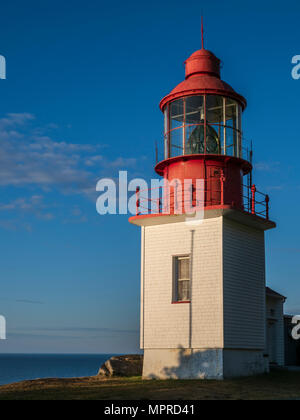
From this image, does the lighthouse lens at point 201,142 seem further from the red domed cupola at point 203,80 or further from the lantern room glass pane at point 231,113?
the red domed cupola at point 203,80

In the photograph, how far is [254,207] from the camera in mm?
21703

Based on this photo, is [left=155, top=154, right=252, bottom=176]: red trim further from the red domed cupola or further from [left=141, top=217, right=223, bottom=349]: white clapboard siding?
the red domed cupola

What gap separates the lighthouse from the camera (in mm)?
20328

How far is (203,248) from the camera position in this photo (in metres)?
20.8

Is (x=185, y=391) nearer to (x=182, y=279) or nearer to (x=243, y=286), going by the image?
(x=182, y=279)

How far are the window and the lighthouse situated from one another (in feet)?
0.12

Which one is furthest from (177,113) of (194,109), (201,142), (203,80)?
(201,142)

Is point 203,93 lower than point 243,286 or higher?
higher

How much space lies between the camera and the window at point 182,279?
21156mm

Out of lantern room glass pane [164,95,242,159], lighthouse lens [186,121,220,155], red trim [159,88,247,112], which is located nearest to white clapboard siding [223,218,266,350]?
lighthouse lens [186,121,220,155]

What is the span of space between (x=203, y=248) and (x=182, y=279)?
4.74 ft
